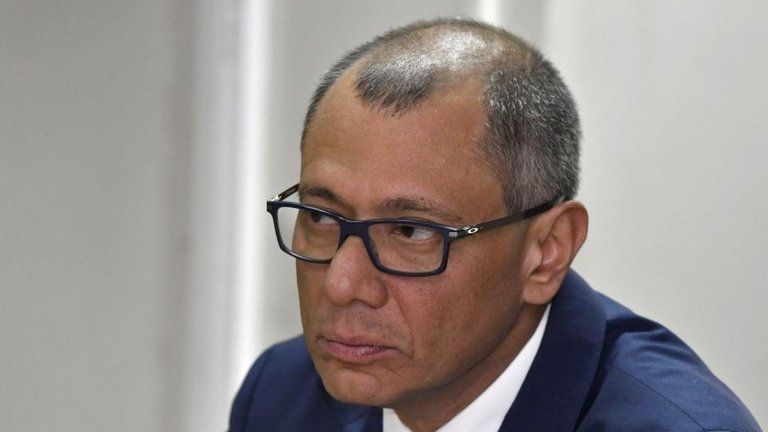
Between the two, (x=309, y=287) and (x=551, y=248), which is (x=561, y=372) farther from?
(x=309, y=287)

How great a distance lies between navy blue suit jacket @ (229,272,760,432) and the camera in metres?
1.42

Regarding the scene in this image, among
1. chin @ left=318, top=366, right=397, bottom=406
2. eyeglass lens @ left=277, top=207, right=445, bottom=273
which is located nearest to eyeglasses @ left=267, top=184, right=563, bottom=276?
eyeglass lens @ left=277, top=207, right=445, bottom=273

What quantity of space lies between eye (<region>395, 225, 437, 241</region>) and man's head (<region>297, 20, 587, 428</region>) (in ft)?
0.05

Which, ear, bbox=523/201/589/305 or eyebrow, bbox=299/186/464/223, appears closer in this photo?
eyebrow, bbox=299/186/464/223

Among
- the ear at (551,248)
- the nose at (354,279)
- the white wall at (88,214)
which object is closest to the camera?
the nose at (354,279)

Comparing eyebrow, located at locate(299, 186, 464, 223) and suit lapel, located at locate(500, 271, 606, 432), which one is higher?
eyebrow, located at locate(299, 186, 464, 223)

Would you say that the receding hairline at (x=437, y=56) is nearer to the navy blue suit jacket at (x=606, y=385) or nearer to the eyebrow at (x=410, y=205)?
the eyebrow at (x=410, y=205)

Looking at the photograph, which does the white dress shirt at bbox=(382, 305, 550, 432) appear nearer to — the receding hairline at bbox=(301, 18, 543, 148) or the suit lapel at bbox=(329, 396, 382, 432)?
the suit lapel at bbox=(329, 396, 382, 432)

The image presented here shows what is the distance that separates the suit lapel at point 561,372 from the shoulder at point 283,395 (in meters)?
0.33

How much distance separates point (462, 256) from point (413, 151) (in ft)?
0.44

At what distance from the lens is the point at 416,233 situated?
1408mm

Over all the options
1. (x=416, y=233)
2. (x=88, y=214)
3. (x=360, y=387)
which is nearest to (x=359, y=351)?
(x=360, y=387)

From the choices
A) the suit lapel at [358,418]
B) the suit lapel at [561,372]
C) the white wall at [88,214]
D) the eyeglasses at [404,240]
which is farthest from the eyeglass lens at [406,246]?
the white wall at [88,214]

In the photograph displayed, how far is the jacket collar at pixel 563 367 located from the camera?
152 cm
